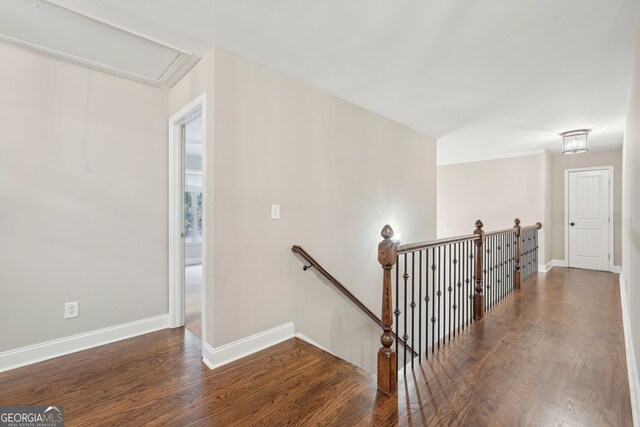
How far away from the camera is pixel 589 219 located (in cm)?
555

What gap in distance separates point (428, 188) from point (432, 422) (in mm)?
3474

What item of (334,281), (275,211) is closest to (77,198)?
(275,211)

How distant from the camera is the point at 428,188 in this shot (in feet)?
14.8

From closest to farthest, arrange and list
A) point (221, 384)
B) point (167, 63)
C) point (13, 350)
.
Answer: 1. point (221, 384)
2. point (13, 350)
3. point (167, 63)

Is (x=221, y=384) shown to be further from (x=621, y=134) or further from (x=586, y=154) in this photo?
(x=586, y=154)

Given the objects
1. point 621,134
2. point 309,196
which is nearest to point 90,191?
point 309,196

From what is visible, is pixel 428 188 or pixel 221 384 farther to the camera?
pixel 428 188

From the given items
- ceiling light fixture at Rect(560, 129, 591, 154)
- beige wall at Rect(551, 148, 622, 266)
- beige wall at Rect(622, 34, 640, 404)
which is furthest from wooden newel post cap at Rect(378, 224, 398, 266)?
beige wall at Rect(551, 148, 622, 266)

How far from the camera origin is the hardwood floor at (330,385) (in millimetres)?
1590

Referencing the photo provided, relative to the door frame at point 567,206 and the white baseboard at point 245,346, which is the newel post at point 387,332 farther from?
the door frame at point 567,206

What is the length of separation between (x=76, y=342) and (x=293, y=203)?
204 centimetres

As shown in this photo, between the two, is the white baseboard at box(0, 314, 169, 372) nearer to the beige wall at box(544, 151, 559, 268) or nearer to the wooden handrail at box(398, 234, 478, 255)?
the wooden handrail at box(398, 234, 478, 255)

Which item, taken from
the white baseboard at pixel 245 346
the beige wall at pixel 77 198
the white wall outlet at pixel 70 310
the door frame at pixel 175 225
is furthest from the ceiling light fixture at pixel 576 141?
the white wall outlet at pixel 70 310

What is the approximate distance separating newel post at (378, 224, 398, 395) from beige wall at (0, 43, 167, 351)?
212 centimetres
